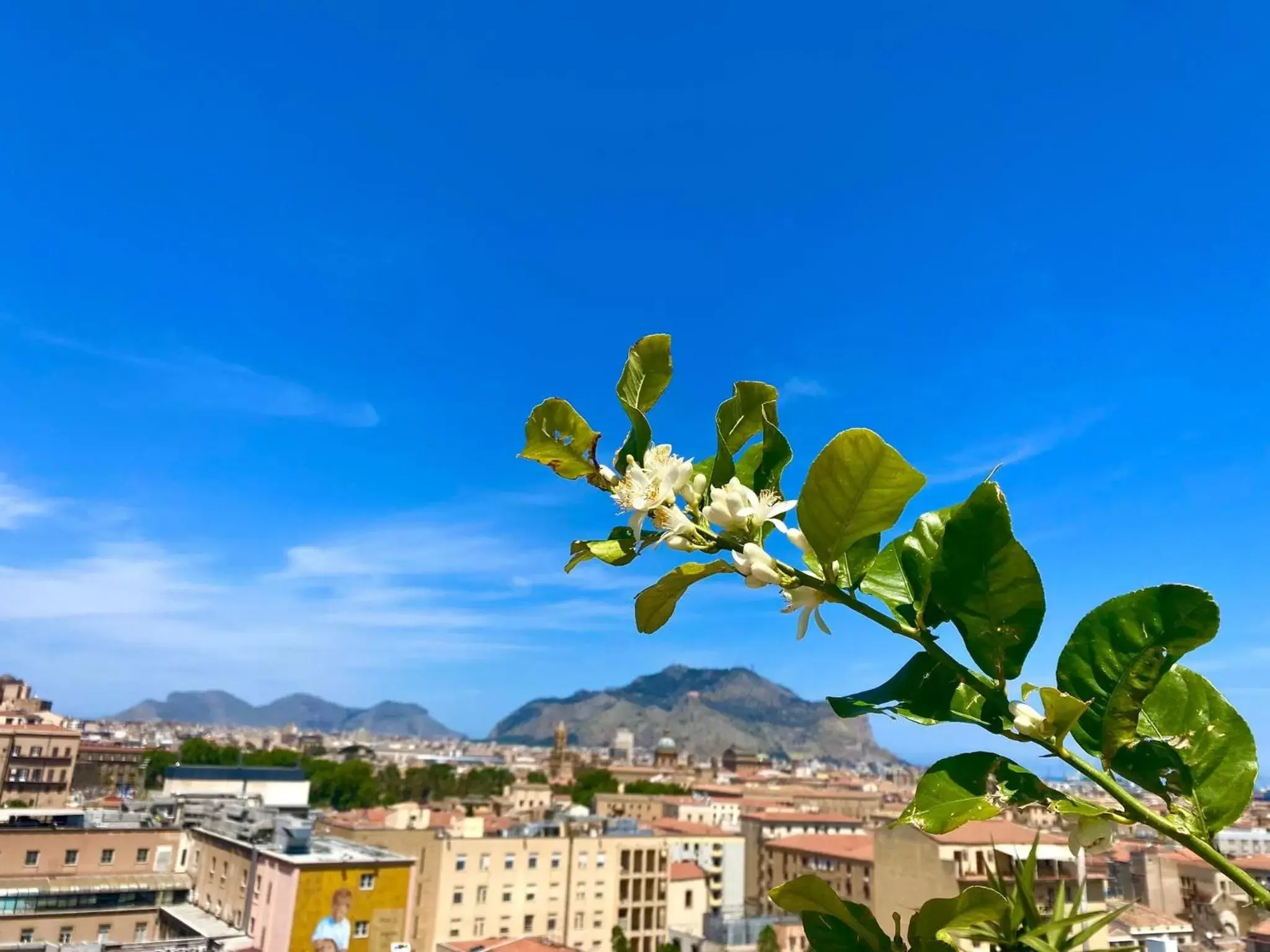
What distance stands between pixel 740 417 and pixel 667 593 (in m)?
0.28

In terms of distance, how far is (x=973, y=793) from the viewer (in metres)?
1.01

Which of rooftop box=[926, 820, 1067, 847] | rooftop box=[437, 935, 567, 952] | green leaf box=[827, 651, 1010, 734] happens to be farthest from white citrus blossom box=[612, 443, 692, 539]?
rooftop box=[926, 820, 1067, 847]

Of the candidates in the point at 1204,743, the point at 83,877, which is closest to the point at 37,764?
the point at 83,877

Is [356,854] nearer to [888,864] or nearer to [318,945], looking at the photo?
[318,945]

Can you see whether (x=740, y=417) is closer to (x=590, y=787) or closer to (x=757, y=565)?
(x=757, y=565)

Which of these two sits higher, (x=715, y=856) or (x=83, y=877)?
(x=83, y=877)

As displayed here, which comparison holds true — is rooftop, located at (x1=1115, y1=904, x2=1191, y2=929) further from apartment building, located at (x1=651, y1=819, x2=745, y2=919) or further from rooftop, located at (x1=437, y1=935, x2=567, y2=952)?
apartment building, located at (x1=651, y1=819, x2=745, y2=919)

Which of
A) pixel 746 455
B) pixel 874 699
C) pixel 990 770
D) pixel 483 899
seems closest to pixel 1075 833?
pixel 990 770

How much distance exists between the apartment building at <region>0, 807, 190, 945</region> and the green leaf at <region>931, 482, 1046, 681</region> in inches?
1334

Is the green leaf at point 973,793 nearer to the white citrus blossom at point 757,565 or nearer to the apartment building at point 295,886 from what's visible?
the white citrus blossom at point 757,565

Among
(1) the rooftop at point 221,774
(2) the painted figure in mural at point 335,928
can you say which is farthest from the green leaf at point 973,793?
(1) the rooftop at point 221,774

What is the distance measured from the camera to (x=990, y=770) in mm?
1056

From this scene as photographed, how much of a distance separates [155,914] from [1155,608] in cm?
3737

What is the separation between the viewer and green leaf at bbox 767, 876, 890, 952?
1.21 meters
